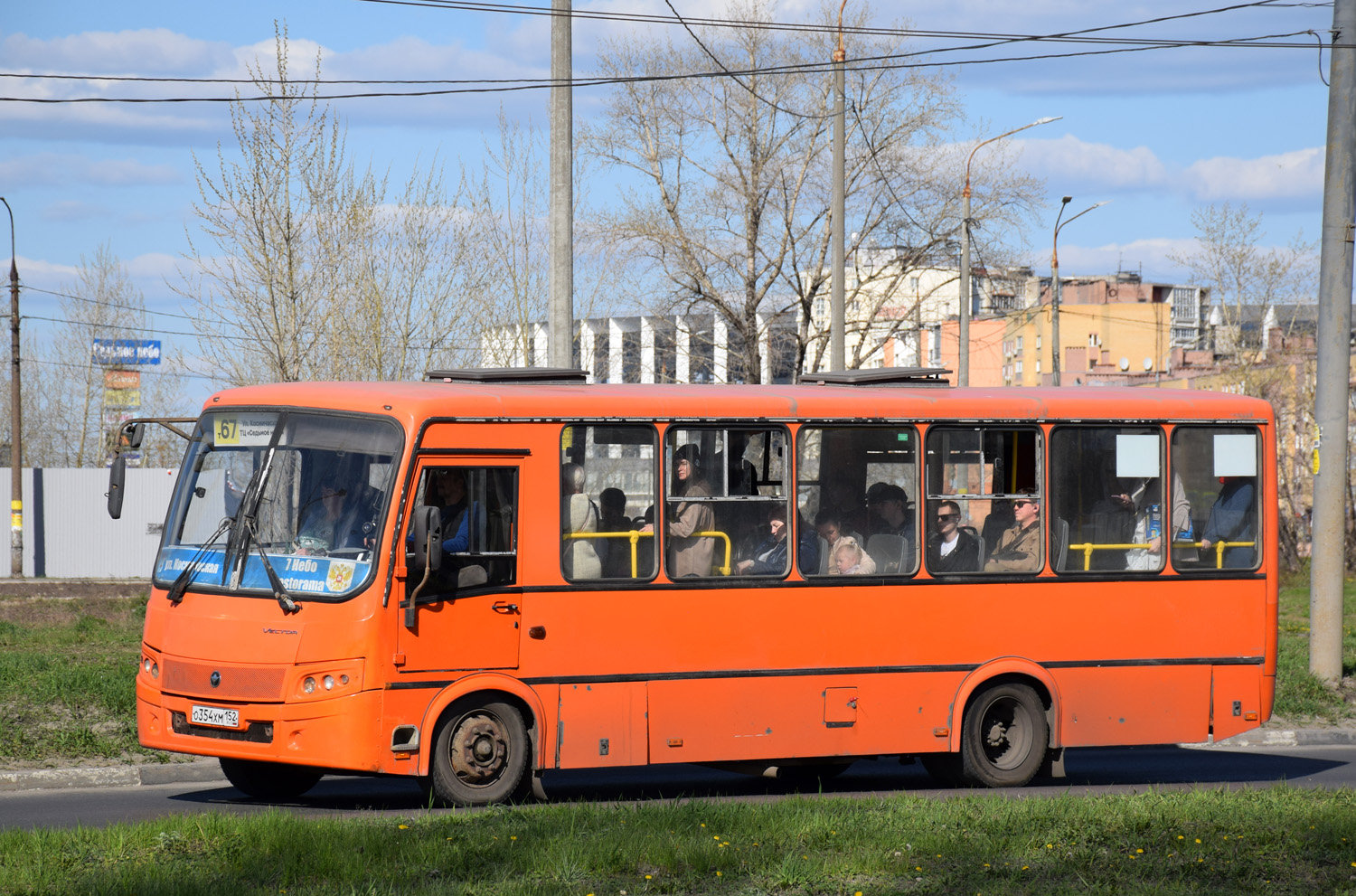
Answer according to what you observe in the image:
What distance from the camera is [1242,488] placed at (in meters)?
11.3

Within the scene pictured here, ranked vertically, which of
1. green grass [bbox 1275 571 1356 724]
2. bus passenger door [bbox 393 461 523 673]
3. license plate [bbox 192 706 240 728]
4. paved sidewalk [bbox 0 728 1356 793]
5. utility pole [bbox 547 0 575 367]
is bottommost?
green grass [bbox 1275 571 1356 724]

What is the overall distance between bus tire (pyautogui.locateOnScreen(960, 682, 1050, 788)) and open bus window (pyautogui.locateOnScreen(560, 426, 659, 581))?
2.73m

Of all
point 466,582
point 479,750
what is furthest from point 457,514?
point 479,750

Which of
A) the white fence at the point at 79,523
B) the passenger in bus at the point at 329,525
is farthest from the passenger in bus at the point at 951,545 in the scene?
the white fence at the point at 79,523

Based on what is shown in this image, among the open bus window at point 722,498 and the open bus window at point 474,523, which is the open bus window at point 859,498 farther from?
the open bus window at point 474,523

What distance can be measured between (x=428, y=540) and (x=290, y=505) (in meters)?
0.98

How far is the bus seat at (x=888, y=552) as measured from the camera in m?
10.4

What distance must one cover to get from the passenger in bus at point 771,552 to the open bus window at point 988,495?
1123mm

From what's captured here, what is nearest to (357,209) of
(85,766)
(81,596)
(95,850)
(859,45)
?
(81,596)

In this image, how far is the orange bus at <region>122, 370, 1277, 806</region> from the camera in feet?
29.5

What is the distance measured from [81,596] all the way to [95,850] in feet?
69.1

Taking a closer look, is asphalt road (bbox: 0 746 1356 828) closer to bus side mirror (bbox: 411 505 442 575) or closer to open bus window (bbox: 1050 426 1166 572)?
bus side mirror (bbox: 411 505 442 575)

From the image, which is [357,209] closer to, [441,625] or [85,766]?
[85,766]

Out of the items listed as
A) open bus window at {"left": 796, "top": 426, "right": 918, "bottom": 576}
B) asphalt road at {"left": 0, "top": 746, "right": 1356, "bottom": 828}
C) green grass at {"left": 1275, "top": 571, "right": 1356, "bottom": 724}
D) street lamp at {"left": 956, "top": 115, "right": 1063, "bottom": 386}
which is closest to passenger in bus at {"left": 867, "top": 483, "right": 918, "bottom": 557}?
open bus window at {"left": 796, "top": 426, "right": 918, "bottom": 576}
